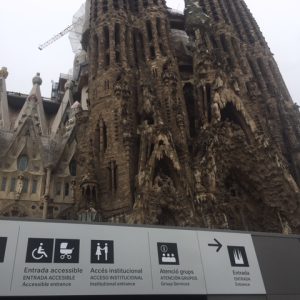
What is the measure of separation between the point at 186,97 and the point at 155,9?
765 centimetres

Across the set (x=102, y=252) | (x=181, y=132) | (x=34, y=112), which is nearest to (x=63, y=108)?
(x=34, y=112)

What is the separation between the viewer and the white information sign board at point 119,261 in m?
8.50

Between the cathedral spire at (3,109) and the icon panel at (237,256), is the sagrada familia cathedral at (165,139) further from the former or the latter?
the icon panel at (237,256)

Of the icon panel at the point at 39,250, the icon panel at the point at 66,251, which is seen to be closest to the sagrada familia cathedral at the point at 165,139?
the icon panel at the point at 66,251

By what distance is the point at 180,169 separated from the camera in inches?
766

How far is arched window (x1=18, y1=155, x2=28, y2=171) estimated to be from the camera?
25.6 meters

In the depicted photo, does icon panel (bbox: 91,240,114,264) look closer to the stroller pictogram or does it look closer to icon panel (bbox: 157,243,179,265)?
the stroller pictogram

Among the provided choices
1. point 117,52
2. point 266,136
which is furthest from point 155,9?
point 266,136

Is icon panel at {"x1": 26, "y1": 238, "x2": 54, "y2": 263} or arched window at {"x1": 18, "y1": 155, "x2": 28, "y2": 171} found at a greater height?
arched window at {"x1": 18, "y1": 155, "x2": 28, "y2": 171}

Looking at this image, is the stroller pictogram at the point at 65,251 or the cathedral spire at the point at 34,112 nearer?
the stroller pictogram at the point at 65,251

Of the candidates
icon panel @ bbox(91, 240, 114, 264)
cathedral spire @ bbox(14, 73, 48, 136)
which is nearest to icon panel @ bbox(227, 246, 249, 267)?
icon panel @ bbox(91, 240, 114, 264)

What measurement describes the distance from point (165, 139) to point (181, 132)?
7.13 feet

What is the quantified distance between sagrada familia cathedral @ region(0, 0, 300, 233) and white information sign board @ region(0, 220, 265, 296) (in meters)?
7.27

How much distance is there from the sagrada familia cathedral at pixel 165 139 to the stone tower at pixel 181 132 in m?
0.07
